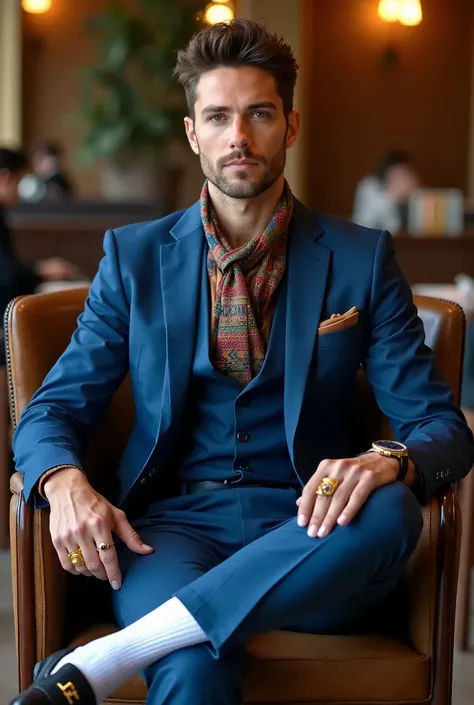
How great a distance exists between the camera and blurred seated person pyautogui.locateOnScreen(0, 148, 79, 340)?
160 inches

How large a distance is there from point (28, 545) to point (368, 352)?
0.72 meters

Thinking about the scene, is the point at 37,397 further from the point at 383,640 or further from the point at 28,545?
the point at 383,640

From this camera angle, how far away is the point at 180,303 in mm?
1862

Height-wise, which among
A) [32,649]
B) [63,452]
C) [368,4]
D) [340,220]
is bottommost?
[32,649]

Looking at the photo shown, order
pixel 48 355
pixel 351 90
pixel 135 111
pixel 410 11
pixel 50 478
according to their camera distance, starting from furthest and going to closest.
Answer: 1. pixel 351 90
2. pixel 410 11
3. pixel 135 111
4. pixel 48 355
5. pixel 50 478

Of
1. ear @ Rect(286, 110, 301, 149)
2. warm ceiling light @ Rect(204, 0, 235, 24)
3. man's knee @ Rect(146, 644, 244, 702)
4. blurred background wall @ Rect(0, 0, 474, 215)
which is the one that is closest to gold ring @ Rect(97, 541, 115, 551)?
man's knee @ Rect(146, 644, 244, 702)

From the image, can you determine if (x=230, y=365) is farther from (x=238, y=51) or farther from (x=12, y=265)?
(x=12, y=265)

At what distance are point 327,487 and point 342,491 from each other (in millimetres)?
25

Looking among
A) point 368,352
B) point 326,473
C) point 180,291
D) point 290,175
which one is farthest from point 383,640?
point 290,175

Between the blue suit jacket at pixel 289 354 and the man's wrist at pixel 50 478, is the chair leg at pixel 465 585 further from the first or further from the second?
the man's wrist at pixel 50 478

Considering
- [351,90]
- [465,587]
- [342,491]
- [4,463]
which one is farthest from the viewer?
[351,90]

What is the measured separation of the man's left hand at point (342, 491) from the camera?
4.98ft

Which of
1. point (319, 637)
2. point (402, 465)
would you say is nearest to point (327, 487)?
point (402, 465)

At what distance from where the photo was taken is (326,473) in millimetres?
1573
